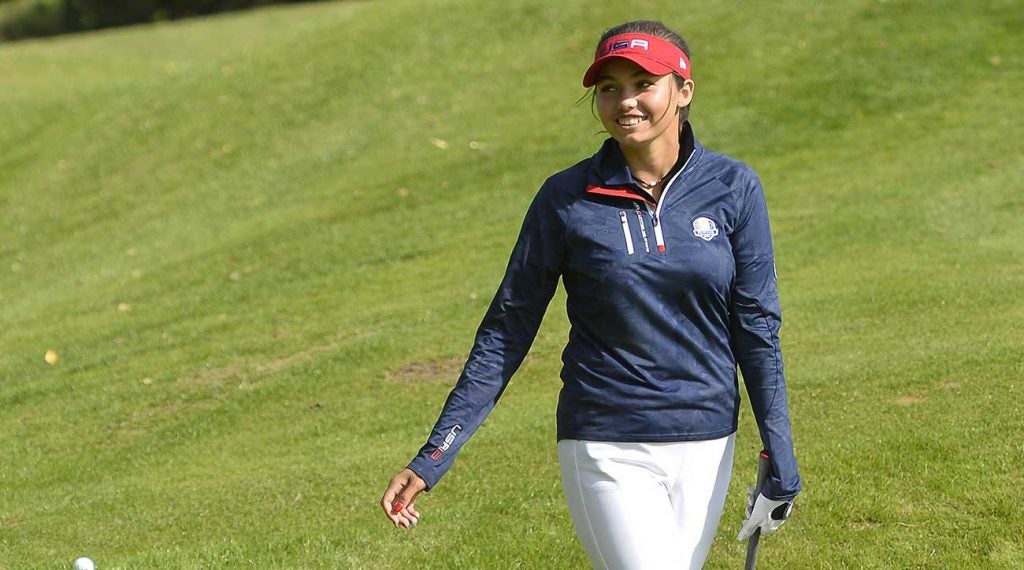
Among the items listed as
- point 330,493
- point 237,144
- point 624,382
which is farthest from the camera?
point 237,144

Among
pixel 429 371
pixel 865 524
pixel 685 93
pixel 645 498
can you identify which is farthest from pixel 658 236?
pixel 429 371

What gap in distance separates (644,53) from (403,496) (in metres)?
1.49

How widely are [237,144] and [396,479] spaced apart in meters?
15.9

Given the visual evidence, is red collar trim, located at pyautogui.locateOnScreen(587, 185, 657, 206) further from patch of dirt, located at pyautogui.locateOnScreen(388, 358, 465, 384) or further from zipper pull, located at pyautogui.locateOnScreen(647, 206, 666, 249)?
patch of dirt, located at pyautogui.locateOnScreen(388, 358, 465, 384)

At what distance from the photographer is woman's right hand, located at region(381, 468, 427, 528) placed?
13.2ft

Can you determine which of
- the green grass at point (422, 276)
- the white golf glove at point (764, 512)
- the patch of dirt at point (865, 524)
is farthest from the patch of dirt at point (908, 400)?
the white golf glove at point (764, 512)

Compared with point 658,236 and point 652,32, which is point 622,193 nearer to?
point 658,236

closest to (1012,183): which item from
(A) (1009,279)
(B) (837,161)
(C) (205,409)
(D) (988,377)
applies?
(B) (837,161)

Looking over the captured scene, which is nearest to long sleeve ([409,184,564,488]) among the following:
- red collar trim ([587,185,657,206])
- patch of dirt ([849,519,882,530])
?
red collar trim ([587,185,657,206])

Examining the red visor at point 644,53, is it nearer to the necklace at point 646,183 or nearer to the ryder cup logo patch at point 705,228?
the necklace at point 646,183

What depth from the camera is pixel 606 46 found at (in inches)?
160

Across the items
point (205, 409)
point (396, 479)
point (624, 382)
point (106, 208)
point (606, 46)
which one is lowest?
point (106, 208)

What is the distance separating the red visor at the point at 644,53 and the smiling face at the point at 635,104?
31mm

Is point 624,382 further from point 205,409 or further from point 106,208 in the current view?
point 106,208
